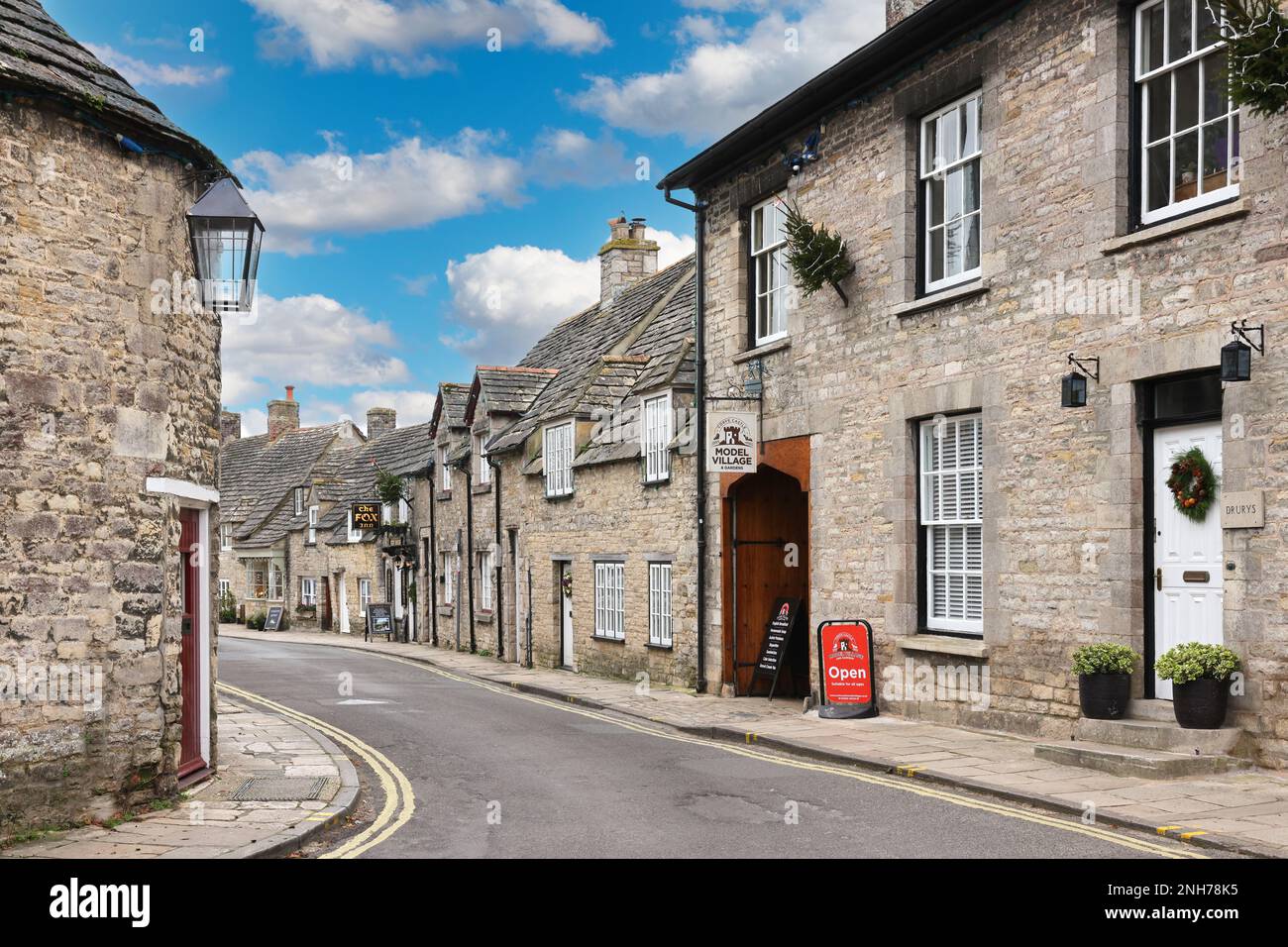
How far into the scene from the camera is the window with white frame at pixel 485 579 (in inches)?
1186

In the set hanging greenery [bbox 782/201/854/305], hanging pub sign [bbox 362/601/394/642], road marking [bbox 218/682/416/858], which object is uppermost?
hanging greenery [bbox 782/201/854/305]

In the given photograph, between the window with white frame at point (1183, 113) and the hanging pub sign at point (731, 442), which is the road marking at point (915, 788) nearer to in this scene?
the hanging pub sign at point (731, 442)

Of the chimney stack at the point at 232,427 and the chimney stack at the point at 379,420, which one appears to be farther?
the chimney stack at the point at 232,427

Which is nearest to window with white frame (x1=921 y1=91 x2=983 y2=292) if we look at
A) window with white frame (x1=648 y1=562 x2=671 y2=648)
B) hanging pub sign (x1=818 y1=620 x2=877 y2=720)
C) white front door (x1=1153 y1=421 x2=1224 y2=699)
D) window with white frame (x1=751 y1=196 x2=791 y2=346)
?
window with white frame (x1=751 y1=196 x2=791 y2=346)

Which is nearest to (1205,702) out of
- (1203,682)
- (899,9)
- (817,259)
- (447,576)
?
(1203,682)

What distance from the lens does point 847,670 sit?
15055 mm

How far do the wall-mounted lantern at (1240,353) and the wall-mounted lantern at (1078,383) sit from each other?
1621 millimetres

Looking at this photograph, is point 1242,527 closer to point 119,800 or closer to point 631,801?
point 631,801

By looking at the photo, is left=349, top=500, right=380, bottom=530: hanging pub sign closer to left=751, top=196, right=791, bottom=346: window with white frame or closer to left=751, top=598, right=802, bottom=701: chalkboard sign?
left=751, top=598, right=802, bottom=701: chalkboard sign

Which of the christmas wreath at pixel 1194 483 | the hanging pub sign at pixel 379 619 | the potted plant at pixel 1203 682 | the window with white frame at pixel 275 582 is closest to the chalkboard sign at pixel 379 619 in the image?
the hanging pub sign at pixel 379 619

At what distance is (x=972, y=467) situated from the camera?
13648 mm

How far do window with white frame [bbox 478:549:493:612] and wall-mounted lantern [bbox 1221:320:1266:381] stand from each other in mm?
21603

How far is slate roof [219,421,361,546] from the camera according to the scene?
5084cm
